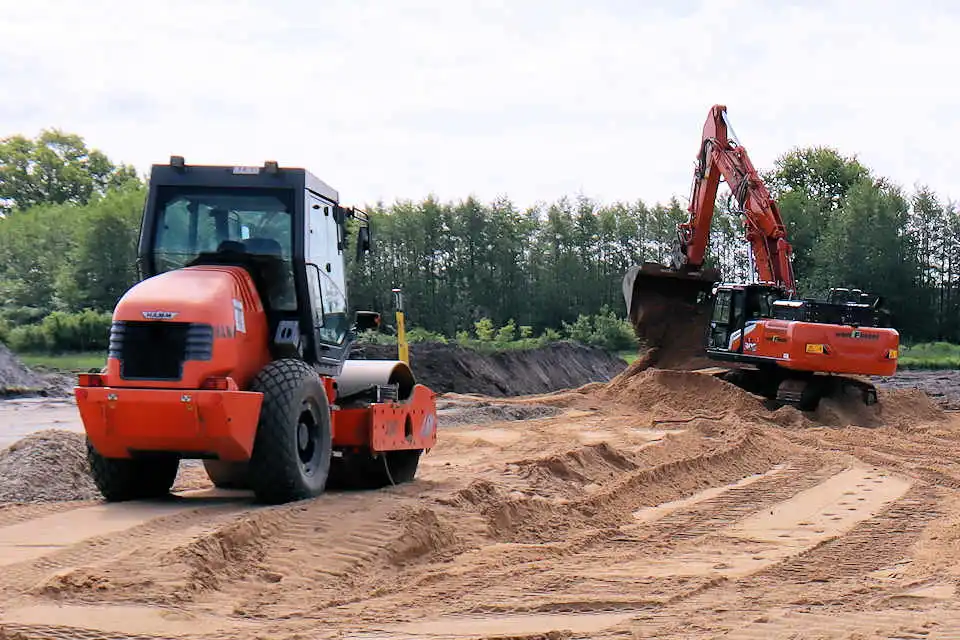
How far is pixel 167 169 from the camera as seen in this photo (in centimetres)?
979

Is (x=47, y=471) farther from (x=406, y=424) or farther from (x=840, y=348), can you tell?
(x=840, y=348)

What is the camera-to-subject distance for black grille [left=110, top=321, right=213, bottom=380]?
28.4 feet

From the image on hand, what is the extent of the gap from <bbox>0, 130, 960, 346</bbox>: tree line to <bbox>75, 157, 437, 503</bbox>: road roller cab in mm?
33523

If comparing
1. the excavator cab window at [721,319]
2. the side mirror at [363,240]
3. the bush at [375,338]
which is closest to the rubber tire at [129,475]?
the side mirror at [363,240]

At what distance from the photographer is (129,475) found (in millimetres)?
9234

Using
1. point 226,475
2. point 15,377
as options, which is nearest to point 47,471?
point 226,475

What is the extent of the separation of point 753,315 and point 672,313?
245 cm

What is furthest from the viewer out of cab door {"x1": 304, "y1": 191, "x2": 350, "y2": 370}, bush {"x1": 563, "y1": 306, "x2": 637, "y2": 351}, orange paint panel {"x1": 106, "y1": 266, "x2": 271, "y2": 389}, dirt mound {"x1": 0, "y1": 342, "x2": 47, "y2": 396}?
bush {"x1": 563, "y1": 306, "x2": 637, "y2": 351}

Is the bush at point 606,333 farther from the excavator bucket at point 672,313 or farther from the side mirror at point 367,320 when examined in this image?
the side mirror at point 367,320

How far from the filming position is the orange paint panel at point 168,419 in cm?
841

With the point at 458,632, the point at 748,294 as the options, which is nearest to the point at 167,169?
the point at 458,632

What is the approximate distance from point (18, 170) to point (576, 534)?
75.9m

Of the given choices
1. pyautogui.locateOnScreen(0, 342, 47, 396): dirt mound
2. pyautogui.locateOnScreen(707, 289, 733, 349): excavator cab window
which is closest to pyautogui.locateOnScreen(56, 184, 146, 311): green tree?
pyautogui.locateOnScreen(0, 342, 47, 396): dirt mound

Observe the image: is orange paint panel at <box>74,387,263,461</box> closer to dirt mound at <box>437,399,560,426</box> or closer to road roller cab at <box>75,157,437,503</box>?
road roller cab at <box>75,157,437,503</box>
